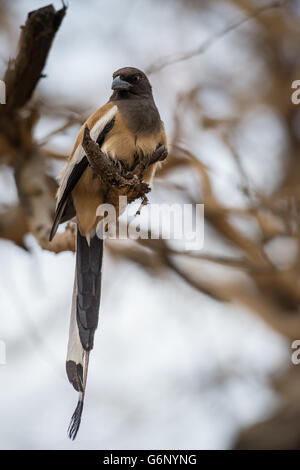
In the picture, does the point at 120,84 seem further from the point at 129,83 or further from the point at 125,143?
the point at 125,143

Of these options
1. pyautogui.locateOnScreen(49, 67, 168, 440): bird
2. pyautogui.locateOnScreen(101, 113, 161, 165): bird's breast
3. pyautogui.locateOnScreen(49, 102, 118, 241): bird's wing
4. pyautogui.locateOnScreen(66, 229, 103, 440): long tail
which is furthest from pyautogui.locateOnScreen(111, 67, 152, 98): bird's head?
pyautogui.locateOnScreen(66, 229, 103, 440): long tail

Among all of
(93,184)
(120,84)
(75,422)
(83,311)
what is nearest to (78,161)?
(93,184)

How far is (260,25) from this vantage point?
6.57m

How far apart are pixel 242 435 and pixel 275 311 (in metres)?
1.06

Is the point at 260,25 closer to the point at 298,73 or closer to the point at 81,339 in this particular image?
the point at 298,73

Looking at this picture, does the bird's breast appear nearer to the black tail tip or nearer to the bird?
the bird

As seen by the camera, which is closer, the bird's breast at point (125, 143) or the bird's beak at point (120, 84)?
the bird's breast at point (125, 143)

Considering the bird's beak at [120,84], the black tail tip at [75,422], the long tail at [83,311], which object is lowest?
the black tail tip at [75,422]

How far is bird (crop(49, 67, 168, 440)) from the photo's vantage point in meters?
2.92

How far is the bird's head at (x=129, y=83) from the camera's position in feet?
10.4

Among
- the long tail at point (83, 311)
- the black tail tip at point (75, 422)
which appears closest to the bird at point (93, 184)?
the long tail at point (83, 311)

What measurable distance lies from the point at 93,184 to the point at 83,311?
606mm

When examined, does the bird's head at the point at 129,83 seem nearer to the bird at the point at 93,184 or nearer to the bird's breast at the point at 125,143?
the bird at the point at 93,184
